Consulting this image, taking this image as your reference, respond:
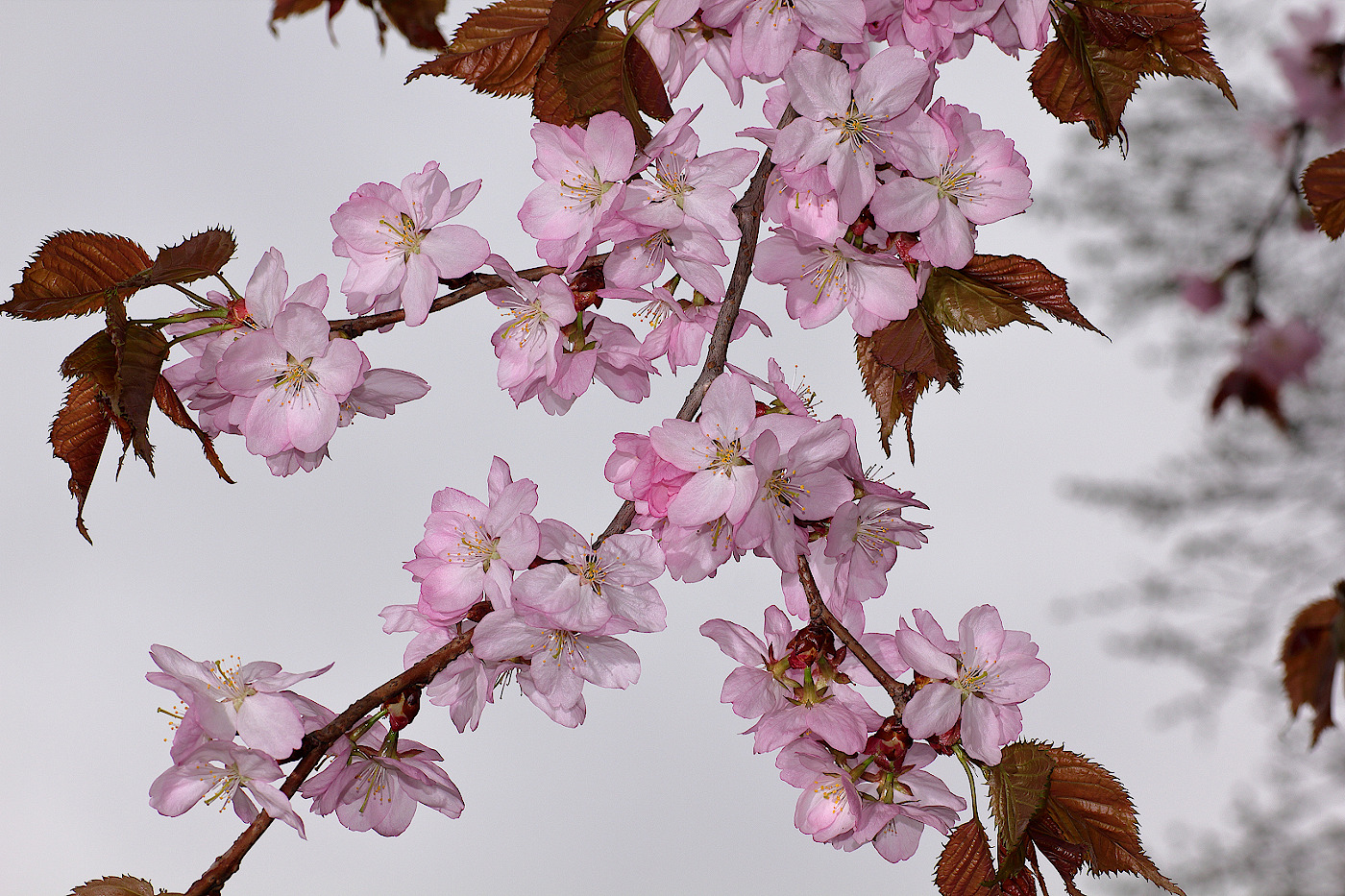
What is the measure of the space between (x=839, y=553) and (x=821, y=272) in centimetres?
20

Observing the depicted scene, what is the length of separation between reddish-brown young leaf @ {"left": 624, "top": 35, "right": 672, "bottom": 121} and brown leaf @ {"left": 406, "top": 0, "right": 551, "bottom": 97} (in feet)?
0.18

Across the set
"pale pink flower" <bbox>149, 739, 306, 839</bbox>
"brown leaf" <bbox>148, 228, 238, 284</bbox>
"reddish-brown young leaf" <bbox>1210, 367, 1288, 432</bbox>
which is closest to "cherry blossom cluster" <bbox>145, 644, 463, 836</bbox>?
"pale pink flower" <bbox>149, 739, 306, 839</bbox>

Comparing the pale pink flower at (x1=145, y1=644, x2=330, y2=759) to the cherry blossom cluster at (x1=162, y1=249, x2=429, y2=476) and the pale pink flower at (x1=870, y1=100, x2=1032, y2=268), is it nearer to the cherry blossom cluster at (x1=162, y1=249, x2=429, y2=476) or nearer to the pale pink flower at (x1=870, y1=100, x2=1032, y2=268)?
the cherry blossom cluster at (x1=162, y1=249, x2=429, y2=476)

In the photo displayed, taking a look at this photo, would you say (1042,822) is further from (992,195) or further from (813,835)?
(992,195)

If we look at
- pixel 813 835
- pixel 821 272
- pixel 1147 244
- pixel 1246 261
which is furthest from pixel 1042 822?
pixel 1147 244

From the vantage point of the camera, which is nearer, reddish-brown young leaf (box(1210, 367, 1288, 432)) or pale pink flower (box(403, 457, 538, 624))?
pale pink flower (box(403, 457, 538, 624))

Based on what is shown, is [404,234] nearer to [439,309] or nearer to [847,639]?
[439,309]

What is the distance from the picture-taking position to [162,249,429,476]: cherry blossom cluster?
0.59 meters

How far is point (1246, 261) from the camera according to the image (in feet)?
4.28

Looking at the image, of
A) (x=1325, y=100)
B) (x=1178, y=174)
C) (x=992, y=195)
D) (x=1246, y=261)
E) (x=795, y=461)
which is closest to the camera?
(x=795, y=461)

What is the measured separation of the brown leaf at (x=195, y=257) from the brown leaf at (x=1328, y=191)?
681mm

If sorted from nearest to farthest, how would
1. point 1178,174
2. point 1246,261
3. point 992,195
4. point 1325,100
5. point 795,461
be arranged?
point 795,461
point 992,195
point 1246,261
point 1325,100
point 1178,174

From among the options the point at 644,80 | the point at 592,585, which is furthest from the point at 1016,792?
the point at 644,80

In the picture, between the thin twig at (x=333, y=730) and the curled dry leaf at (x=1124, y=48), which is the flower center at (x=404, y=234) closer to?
the thin twig at (x=333, y=730)
